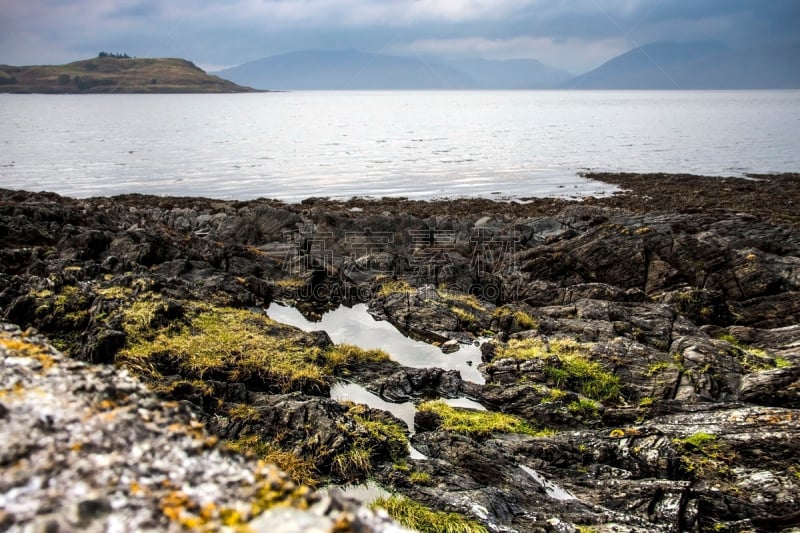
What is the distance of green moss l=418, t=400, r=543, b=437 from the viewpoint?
1187 cm

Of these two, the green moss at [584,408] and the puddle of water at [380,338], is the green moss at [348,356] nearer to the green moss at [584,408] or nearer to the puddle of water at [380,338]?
the puddle of water at [380,338]

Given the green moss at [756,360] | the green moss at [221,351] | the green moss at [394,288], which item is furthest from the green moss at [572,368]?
the green moss at [394,288]

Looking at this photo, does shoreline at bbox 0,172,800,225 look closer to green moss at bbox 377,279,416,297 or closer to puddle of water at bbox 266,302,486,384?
green moss at bbox 377,279,416,297

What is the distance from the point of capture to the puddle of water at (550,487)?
31.0 ft

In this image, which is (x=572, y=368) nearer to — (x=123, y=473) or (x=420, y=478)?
(x=420, y=478)

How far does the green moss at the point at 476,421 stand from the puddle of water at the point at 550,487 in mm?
1723

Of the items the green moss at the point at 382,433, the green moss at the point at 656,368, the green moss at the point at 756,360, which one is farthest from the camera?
the green moss at the point at 656,368

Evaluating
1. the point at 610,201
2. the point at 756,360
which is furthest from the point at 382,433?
the point at 610,201

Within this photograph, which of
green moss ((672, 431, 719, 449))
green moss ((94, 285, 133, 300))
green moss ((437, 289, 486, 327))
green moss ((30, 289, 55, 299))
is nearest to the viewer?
green moss ((672, 431, 719, 449))

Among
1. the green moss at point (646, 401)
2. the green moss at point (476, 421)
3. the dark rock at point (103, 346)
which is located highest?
the dark rock at point (103, 346)

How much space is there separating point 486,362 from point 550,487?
22.1 ft

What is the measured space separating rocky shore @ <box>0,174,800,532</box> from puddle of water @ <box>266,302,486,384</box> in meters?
0.49

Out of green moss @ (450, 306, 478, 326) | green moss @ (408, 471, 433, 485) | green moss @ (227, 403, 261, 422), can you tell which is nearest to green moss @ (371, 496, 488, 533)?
green moss @ (408, 471, 433, 485)

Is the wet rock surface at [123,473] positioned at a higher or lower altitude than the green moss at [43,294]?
higher
